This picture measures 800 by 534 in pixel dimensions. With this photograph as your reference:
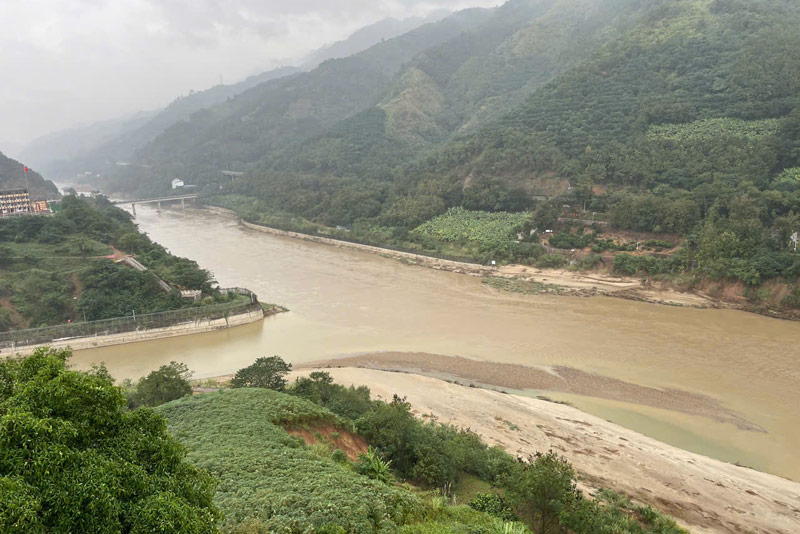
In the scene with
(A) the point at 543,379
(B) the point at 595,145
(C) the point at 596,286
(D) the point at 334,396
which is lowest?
(A) the point at 543,379

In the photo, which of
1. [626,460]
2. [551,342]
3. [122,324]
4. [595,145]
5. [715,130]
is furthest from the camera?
[595,145]

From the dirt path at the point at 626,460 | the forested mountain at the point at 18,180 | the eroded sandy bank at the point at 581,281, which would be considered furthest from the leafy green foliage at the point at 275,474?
the forested mountain at the point at 18,180

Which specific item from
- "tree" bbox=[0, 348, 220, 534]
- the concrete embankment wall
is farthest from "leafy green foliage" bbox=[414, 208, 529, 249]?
"tree" bbox=[0, 348, 220, 534]

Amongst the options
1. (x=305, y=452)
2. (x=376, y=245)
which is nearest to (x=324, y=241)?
(x=376, y=245)

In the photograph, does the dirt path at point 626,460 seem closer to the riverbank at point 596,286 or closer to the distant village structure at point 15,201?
the riverbank at point 596,286

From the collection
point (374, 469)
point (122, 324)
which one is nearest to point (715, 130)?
point (374, 469)

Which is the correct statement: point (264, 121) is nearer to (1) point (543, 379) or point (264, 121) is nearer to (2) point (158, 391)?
(1) point (543, 379)
